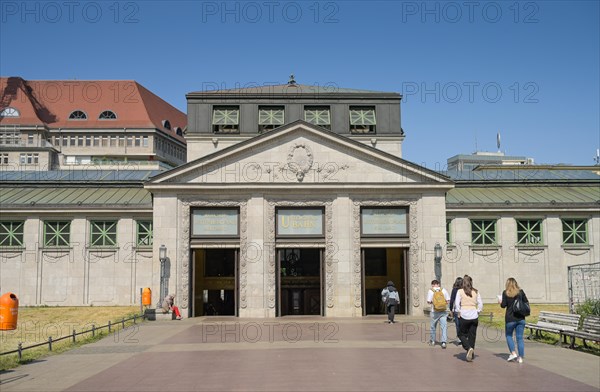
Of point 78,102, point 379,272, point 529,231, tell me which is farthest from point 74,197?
point 78,102

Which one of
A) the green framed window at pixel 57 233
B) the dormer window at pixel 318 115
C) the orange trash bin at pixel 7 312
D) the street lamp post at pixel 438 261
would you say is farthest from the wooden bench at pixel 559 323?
the green framed window at pixel 57 233

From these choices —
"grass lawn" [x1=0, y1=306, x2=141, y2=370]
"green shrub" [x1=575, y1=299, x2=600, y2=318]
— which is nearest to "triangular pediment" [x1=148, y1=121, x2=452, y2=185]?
"grass lawn" [x1=0, y1=306, x2=141, y2=370]

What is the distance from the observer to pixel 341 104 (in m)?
42.4

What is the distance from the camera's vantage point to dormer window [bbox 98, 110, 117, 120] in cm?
11206

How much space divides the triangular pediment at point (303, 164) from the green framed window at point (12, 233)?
1382 cm

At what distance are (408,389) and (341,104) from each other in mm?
30196

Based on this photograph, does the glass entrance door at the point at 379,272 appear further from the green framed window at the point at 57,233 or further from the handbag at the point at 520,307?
the handbag at the point at 520,307

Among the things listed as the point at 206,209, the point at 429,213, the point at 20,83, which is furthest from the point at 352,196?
the point at 20,83

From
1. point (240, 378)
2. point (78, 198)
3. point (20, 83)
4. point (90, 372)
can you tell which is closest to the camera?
point (240, 378)

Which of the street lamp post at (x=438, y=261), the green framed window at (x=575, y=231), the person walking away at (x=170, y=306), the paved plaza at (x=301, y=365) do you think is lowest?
the paved plaza at (x=301, y=365)

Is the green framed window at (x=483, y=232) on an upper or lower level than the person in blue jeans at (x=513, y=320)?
upper

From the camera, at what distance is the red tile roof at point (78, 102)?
110312 mm

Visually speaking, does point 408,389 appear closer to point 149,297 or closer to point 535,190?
point 149,297

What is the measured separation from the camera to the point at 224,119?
42125mm
